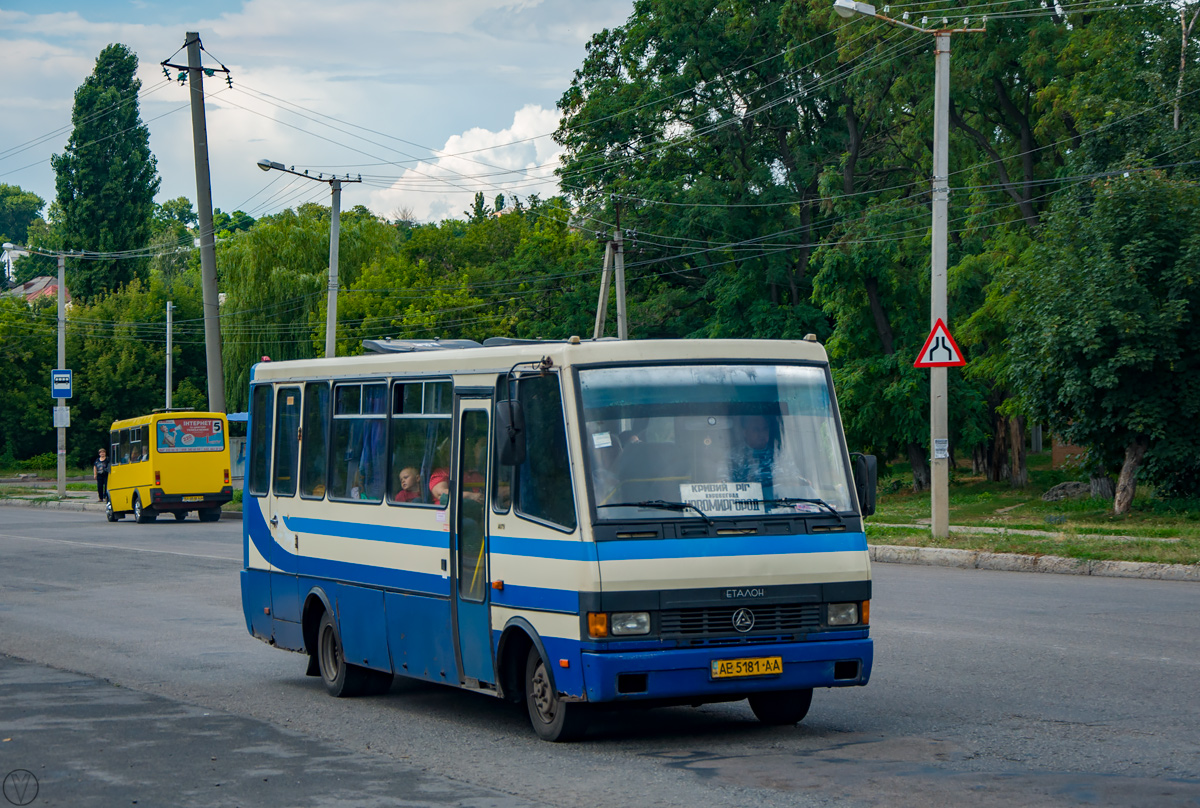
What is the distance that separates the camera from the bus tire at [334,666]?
10.9 m

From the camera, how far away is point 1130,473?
26328mm

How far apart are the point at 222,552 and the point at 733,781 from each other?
20.6 meters

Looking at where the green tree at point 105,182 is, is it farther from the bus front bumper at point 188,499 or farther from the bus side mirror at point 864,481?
the bus side mirror at point 864,481

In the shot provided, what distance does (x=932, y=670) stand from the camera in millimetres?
10883

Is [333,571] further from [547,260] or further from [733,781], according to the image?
[547,260]

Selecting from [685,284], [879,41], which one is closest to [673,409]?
[879,41]

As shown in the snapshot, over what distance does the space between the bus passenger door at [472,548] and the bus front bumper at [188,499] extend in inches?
1200

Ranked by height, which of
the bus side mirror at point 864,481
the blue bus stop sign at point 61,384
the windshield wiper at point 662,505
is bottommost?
the windshield wiper at point 662,505

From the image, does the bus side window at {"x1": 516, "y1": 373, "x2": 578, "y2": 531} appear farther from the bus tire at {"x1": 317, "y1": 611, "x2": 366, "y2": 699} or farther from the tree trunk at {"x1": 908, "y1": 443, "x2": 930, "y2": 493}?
the tree trunk at {"x1": 908, "y1": 443, "x2": 930, "y2": 493}

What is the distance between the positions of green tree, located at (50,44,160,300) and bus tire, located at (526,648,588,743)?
250ft

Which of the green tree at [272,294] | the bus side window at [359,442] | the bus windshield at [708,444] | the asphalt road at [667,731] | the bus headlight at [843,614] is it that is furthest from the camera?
the green tree at [272,294]

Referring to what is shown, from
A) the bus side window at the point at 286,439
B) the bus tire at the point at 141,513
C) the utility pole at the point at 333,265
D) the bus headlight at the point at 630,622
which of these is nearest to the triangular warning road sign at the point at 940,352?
the bus side window at the point at 286,439

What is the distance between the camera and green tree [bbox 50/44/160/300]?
79.7 m

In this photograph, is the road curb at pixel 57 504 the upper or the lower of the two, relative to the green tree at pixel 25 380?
lower
